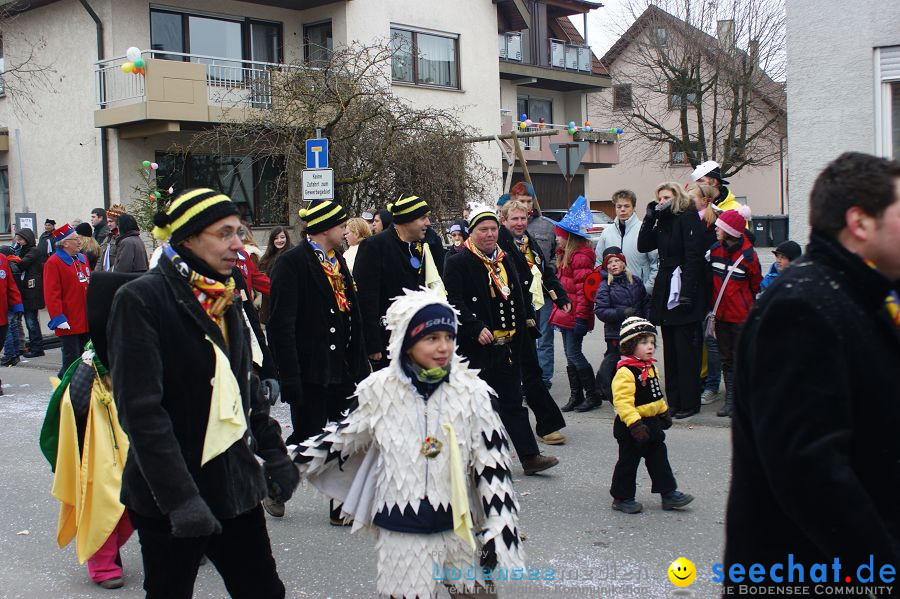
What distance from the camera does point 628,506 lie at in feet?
20.4

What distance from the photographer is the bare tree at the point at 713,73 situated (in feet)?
102

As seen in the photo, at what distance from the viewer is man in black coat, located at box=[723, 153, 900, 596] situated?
237 centimetres

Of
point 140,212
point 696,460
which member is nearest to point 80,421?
point 696,460

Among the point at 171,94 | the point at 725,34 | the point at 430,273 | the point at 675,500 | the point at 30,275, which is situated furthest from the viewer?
the point at 725,34

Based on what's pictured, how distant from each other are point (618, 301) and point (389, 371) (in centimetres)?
522

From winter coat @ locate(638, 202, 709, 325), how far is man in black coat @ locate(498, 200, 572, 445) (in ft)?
3.58

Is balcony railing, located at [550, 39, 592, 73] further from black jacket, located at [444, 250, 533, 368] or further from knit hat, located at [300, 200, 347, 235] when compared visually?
knit hat, located at [300, 200, 347, 235]

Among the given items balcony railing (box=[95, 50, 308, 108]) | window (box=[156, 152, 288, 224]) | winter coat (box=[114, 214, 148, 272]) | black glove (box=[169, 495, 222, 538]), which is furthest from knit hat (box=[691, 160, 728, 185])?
window (box=[156, 152, 288, 224])

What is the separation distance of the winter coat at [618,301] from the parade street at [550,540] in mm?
1311

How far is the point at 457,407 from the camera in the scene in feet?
13.3

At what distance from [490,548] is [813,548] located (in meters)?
1.54

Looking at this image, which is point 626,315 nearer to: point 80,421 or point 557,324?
A: point 557,324

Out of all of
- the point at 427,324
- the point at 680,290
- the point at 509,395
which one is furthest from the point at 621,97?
the point at 427,324

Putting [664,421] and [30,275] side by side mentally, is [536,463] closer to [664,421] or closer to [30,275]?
[664,421]
